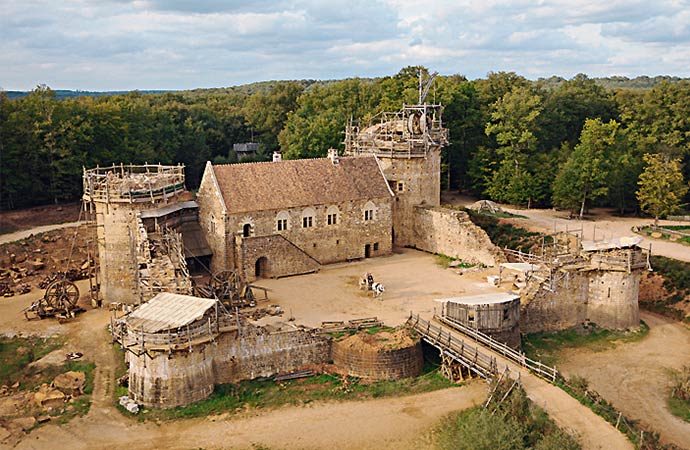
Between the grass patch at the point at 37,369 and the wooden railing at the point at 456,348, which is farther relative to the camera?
the wooden railing at the point at 456,348

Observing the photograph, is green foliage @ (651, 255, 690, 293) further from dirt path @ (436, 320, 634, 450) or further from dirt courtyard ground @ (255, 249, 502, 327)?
dirt path @ (436, 320, 634, 450)

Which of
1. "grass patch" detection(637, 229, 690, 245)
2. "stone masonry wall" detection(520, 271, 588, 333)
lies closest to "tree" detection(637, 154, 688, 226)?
"grass patch" detection(637, 229, 690, 245)

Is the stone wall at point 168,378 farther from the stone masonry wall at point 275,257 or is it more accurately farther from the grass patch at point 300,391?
the stone masonry wall at point 275,257

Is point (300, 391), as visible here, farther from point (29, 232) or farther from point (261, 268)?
point (29, 232)

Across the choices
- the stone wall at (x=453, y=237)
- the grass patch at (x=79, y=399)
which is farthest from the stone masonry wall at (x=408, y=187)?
the grass patch at (x=79, y=399)

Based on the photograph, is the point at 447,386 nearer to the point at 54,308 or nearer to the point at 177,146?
the point at 54,308

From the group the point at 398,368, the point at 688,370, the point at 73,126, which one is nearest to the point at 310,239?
the point at 398,368
